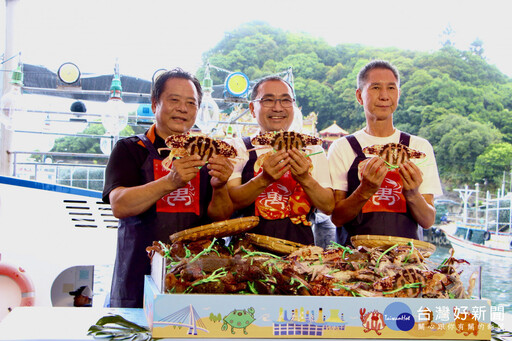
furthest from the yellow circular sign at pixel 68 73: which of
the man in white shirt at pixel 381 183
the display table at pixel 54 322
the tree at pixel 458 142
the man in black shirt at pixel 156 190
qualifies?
the tree at pixel 458 142

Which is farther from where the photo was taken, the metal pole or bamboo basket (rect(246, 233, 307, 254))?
the metal pole

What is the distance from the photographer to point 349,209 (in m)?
2.18

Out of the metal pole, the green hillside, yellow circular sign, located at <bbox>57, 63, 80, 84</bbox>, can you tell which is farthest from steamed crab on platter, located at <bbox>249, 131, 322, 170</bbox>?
the green hillside

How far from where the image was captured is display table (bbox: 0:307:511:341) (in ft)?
4.47

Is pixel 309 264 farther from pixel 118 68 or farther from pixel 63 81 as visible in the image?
pixel 63 81

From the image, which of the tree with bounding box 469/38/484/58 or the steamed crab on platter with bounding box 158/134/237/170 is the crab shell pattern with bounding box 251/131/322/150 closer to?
the steamed crab on platter with bounding box 158/134/237/170

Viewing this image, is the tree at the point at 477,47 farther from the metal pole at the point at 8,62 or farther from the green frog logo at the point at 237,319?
the green frog logo at the point at 237,319

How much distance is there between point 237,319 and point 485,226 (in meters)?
11.4

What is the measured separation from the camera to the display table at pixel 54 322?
1.36 meters

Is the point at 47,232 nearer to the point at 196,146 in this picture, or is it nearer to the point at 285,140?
the point at 196,146

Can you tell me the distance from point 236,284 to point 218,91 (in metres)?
5.13

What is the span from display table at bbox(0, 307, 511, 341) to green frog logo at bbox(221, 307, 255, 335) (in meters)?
0.36

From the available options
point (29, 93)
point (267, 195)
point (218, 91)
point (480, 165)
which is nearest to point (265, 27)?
point (480, 165)

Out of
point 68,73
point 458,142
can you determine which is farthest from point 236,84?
point 458,142
